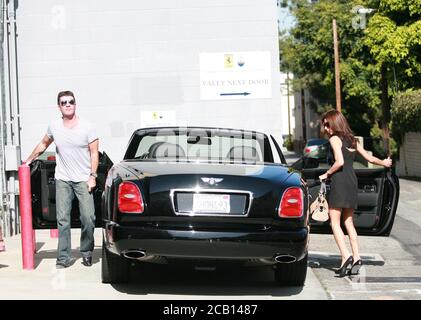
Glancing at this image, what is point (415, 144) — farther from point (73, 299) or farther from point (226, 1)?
point (73, 299)

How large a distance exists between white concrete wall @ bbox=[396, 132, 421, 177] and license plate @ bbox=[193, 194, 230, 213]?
23191mm

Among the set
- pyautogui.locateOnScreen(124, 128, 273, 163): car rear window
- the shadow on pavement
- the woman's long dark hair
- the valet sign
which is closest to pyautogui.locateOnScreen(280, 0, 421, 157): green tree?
the valet sign

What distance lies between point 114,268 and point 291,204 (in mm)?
1667

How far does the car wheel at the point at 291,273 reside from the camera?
23.0 feet

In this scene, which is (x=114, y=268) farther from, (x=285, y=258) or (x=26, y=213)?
(x=285, y=258)

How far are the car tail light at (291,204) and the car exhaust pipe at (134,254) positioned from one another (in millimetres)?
1111

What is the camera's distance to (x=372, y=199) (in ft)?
26.5

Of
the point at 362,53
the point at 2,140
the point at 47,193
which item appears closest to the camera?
the point at 47,193

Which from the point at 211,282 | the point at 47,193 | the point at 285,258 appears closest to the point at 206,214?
the point at 285,258

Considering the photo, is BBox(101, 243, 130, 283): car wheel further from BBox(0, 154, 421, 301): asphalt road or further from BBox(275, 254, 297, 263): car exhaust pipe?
BBox(275, 254, 297, 263): car exhaust pipe

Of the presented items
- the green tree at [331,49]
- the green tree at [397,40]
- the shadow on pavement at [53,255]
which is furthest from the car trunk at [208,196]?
the green tree at [331,49]

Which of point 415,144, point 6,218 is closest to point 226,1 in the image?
point 6,218

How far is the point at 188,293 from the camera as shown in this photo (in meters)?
6.82

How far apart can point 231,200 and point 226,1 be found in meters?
7.50
